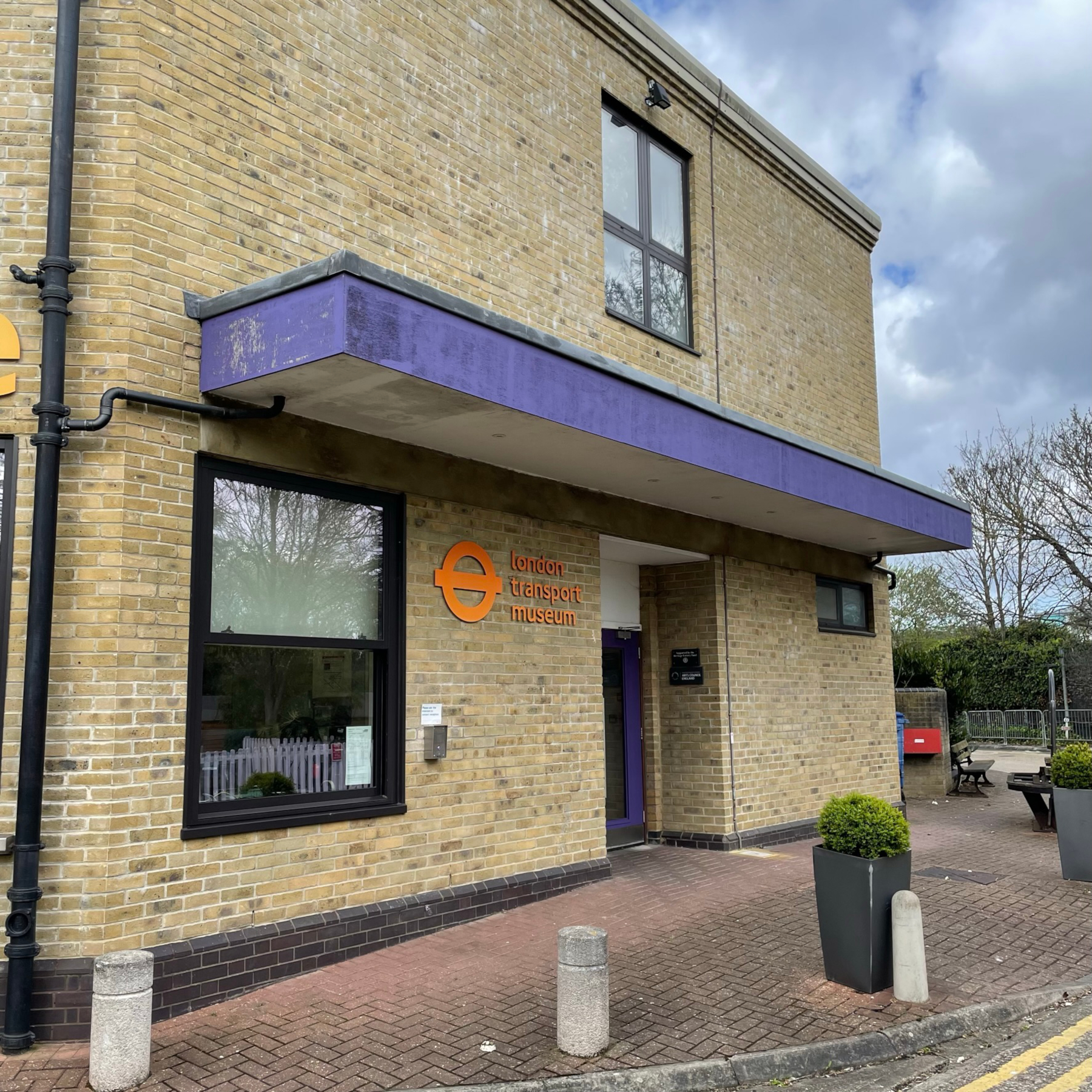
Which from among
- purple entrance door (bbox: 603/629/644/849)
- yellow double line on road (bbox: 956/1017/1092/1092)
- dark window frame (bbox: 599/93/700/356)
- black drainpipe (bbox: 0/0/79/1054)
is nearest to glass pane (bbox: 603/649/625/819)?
purple entrance door (bbox: 603/629/644/849)

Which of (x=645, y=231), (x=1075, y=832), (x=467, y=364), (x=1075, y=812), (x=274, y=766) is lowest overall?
(x=1075, y=832)

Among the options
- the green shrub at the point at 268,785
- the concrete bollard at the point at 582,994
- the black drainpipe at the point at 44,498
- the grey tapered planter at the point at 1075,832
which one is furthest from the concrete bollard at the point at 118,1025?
the grey tapered planter at the point at 1075,832

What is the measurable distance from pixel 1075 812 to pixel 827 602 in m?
4.30

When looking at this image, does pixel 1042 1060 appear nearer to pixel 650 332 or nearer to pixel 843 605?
pixel 650 332

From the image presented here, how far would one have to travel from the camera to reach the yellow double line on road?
15.8 ft

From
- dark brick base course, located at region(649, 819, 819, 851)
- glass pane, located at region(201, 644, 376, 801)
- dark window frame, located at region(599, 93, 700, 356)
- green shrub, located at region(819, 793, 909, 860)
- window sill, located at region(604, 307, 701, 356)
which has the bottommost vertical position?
dark brick base course, located at region(649, 819, 819, 851)

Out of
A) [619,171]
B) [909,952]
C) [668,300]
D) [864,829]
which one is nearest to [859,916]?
[909,952]

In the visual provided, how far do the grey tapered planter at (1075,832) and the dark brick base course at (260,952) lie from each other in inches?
204

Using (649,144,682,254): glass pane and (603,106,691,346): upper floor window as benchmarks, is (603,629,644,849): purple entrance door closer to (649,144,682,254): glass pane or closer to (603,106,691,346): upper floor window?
(603,106,691,346): upper floor window

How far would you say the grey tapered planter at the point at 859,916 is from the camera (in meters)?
5.93

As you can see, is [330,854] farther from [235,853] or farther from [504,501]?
[504,501]

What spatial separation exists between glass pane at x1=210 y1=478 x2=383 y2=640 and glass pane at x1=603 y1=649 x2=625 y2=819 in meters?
4.30

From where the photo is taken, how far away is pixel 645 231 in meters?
10.7

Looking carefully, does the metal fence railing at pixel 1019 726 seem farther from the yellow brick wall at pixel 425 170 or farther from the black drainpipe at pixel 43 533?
the black drainpipe at pixel 43 533
